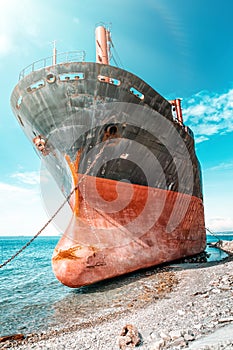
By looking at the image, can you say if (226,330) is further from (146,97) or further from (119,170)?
(146,97)

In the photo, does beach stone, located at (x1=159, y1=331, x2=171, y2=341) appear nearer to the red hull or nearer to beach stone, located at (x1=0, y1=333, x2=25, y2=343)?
beach stone, located at (x1=0, y1=333, x2=25, y2=343)

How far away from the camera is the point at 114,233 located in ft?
23.4

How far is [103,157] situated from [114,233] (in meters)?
2.52

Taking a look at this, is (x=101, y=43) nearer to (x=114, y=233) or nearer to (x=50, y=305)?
(x=114, y=233)

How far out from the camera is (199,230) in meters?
12.1

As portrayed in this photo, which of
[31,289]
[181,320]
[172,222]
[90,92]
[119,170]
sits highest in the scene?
[90,92]

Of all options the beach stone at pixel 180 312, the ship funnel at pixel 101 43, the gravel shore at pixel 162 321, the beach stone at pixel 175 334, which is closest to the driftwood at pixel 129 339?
the gravel shore at pixel 162 321

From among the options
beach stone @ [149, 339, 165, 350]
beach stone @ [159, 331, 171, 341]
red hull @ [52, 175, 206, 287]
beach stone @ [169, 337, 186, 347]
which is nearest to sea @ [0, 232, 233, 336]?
red hull @ [52, 175, 206, 287]

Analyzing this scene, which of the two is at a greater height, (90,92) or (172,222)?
(90,92)

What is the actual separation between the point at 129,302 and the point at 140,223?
9.90 feet

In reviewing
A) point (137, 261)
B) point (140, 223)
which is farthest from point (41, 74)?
point (137, 261)

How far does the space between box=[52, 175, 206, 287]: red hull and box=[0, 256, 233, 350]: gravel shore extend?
108cm

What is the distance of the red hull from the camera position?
6.38 meters

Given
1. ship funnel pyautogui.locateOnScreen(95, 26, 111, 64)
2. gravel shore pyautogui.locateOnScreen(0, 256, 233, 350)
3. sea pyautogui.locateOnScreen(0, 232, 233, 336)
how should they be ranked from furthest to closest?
1. ship funnel pyautogui.locateOnScreen(95, 26, 111, 64)
2. sea pyautogui.locateOnScreen(0, 232, 233, 336)
3. gravel shore pyautogui.locateOnScreen(0, 256, 233, 350)
